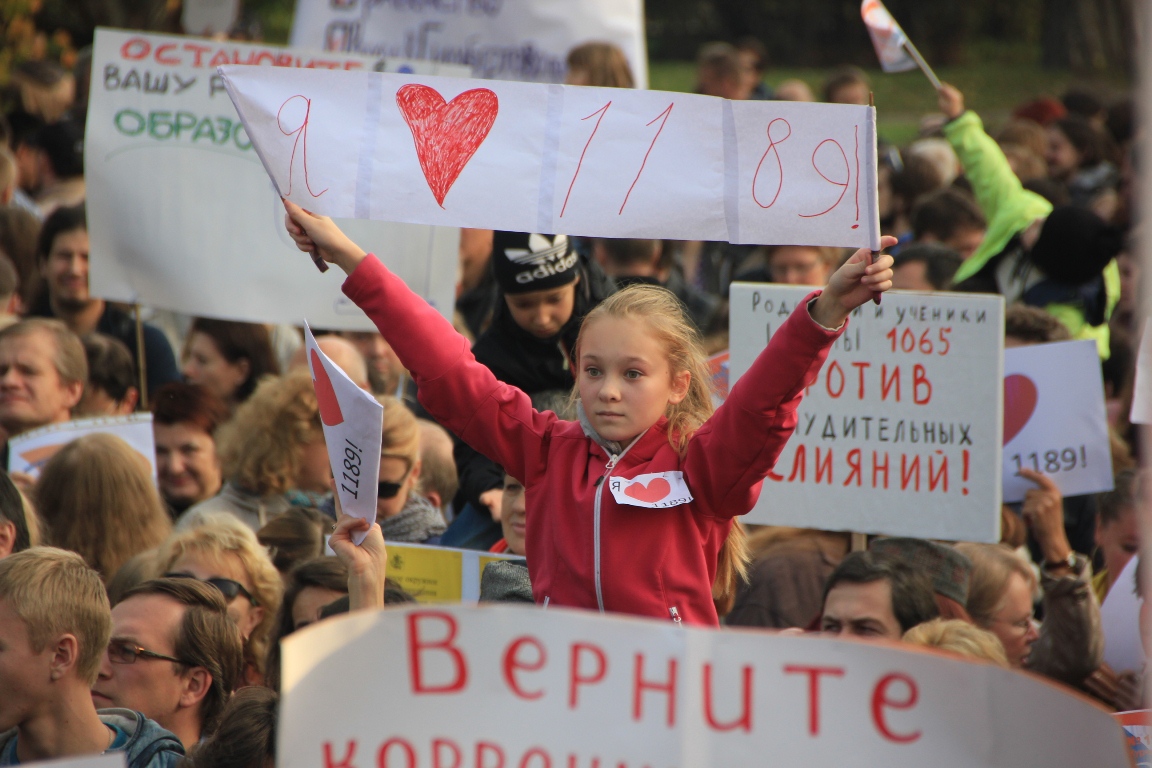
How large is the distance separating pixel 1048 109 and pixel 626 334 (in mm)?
10670

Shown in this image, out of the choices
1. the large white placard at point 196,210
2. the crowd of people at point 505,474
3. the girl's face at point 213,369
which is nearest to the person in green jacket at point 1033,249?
the crowd of people at point 505,474

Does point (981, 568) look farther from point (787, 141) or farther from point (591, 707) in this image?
point (591, 707)

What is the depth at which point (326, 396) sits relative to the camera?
2.70m

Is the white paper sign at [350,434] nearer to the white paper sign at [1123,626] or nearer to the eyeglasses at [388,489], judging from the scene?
the eyeglasses at [388,489]

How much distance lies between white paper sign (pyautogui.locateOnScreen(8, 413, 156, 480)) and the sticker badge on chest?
8.71ft

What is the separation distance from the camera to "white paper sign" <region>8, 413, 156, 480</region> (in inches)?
194

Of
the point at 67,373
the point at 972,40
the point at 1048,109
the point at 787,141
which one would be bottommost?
the point at 67,373

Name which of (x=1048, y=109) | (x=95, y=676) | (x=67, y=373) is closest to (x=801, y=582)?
(x=95, y=676)

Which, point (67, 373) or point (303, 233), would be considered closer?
point (303, 233)

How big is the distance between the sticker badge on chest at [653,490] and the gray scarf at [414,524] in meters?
1.98

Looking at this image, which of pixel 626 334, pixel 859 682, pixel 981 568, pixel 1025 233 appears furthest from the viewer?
pixel 1025 233

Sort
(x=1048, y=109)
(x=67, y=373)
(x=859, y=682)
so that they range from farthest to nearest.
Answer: (x=1048, y=109)
(x=67, y=373)
(x=859, y=682)

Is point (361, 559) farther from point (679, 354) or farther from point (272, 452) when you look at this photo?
point (272, 452)

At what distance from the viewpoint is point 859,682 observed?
1.93 m
